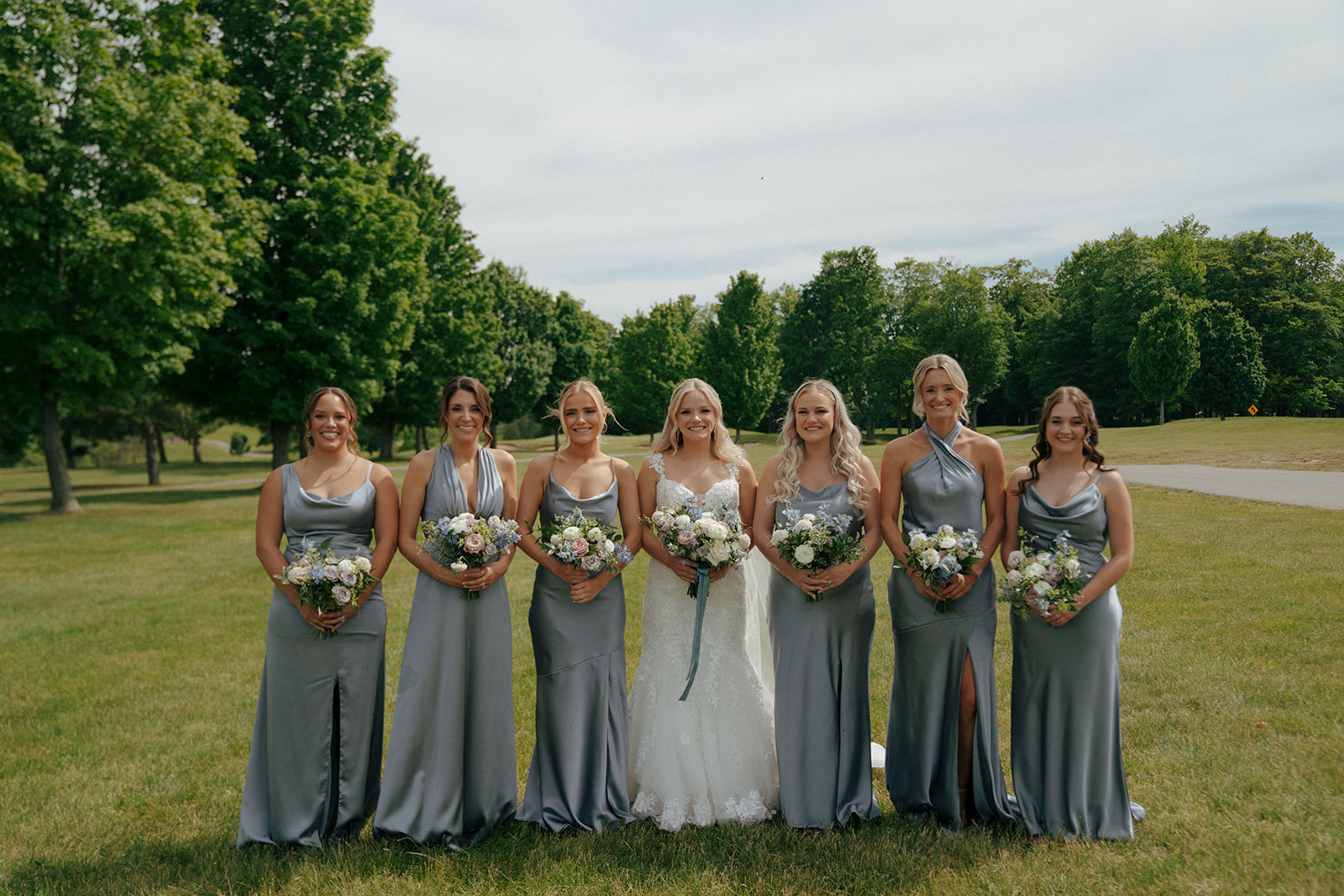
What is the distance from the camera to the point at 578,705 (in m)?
5.27

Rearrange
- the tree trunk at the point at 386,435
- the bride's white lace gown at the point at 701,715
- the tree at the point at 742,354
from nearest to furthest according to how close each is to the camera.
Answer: the bride's white lace gown at the point at 701,715
the tree trunk at the point at 386,435
the tree at the point at 742,354

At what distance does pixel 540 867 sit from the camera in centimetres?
462

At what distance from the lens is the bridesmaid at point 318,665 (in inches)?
194

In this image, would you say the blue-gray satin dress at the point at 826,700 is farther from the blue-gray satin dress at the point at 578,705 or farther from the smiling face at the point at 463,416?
the smiling face at the point at 463,416

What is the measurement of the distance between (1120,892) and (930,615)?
5.67 ft

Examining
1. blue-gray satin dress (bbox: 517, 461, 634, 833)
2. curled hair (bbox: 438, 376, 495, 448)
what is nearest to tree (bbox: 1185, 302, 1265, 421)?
blue-gray satin dress (bbox: 517, 461, 634, 833)

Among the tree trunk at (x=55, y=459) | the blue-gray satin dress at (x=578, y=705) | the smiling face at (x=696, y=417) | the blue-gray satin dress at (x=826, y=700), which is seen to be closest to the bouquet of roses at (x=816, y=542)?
the blue-gray satin dress at (x=826, y=700)

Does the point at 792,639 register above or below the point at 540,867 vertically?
above

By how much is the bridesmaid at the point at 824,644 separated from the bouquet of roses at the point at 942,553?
375mm

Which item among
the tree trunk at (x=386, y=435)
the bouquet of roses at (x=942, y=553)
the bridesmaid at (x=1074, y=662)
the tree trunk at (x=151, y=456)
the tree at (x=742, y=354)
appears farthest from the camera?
the tree at (x=742, y=354)

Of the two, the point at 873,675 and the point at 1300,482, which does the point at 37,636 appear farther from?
the point at 1300,482

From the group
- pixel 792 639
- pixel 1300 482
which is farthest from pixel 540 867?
pixel 1300 482

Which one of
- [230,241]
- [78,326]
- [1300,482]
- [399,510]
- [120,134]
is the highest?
[120,134]

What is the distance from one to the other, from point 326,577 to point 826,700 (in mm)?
3230
